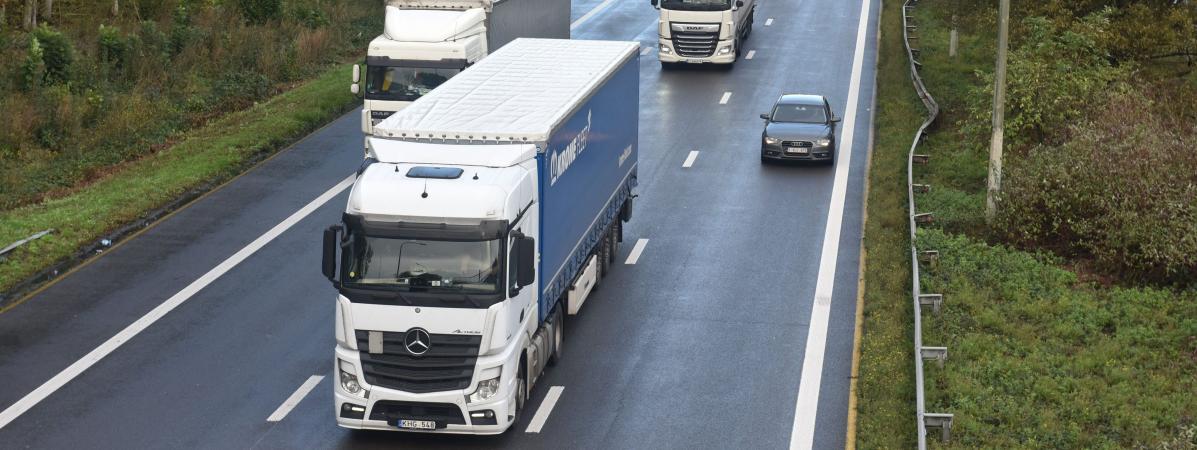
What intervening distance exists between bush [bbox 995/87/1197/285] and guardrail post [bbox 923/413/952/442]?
8.05 meters

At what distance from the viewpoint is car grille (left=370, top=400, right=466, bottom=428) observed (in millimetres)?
18234

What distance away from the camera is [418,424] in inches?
719

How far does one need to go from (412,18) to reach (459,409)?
677 inches

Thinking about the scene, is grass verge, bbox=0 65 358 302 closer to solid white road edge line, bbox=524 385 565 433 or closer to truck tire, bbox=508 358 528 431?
solid white road edge line, bbox=524 385 565 433

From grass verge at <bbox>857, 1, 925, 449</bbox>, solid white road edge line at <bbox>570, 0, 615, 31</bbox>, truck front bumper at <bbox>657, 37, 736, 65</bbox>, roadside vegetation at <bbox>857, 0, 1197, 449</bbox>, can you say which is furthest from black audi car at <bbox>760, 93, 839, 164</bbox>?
solid white road edge line at <bbox>570, 0, 615, 31</bbox>

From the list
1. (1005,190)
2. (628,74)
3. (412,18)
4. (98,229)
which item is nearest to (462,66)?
(412,18)

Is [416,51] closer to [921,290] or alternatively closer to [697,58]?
[921,290]

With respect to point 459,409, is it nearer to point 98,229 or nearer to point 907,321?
point 907,321

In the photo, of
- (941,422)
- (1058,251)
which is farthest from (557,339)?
(1058,251)

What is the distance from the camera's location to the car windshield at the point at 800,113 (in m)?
36.7

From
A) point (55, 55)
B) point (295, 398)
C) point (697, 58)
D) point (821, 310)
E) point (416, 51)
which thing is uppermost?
point (416, 51)

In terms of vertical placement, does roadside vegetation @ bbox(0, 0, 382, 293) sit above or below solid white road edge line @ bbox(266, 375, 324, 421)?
above

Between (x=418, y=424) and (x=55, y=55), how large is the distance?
25346 mm

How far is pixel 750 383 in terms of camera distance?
846 inches
